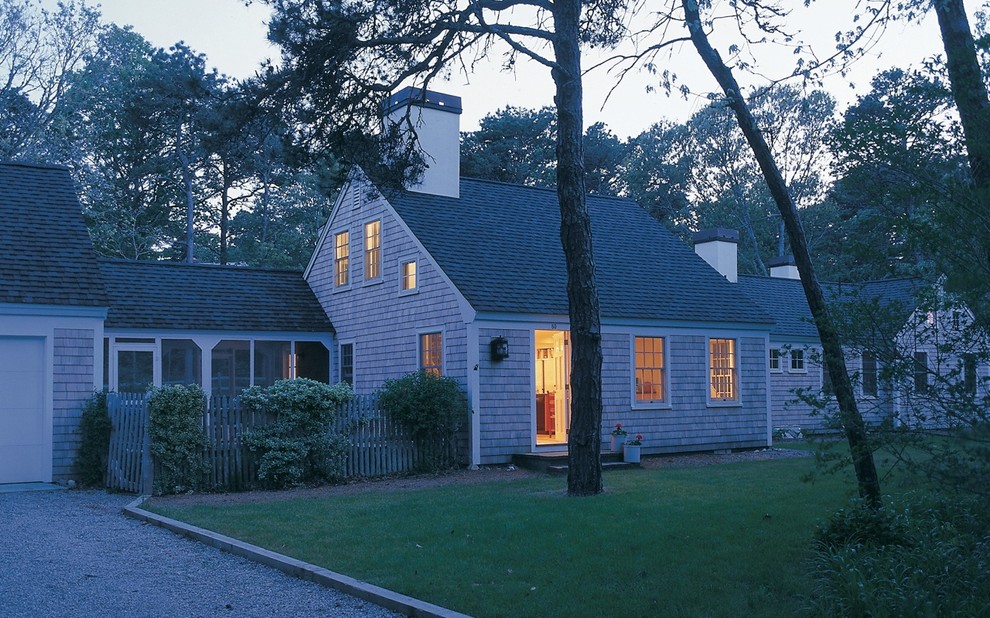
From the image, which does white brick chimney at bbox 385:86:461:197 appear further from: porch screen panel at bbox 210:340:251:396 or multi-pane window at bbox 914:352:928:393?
multi-pane window at bbox 914:352:928:393

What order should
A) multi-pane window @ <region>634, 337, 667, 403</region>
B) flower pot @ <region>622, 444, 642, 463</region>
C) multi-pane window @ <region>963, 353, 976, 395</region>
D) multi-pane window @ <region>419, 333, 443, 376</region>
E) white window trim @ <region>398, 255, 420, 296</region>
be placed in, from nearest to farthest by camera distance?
multi-pane window @ <region>963, 353, 976, 395</region> → flower pot @ <region>622, 444, 642, 463</region> → multi-pane window @ <region>419, 333, 443, 376</region> → white window trim @ <region>398, 255, 420, 296</region> → multi-pane window @ <region>634, 337, 667, 403</region>

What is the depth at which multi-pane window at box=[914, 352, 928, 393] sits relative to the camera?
5.48 m

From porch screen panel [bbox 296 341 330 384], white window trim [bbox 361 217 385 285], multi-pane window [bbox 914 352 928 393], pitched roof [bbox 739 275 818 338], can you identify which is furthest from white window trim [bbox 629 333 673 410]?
multi-pane window [bbox 914 352 928 393]

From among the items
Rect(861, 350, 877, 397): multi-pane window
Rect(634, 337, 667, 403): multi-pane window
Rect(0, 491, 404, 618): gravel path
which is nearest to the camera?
Rect(861, 350, 877, 397): multi-pane window

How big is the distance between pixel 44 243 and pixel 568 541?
1130 centimetres

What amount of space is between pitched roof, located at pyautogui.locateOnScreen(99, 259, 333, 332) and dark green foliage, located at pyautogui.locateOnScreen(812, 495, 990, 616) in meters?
14.7

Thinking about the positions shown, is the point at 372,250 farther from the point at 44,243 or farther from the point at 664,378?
the point at 664,378

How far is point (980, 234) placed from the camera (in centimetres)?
510

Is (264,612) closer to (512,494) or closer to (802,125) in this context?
(512,494)

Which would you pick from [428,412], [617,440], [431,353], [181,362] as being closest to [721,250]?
[617,440]

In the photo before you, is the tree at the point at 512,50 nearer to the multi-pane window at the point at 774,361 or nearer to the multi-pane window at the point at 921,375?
the multi-pane window at the point at 921,375

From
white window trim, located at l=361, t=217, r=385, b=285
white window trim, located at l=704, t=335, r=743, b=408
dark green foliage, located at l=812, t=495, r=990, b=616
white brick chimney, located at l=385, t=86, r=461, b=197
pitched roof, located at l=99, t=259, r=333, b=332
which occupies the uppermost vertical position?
white brick chimney, located at l=385, t=86, r=461, b=197

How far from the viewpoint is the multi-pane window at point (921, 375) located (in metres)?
5.48

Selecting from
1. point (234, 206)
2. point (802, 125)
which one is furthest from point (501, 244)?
point (802, 125)
